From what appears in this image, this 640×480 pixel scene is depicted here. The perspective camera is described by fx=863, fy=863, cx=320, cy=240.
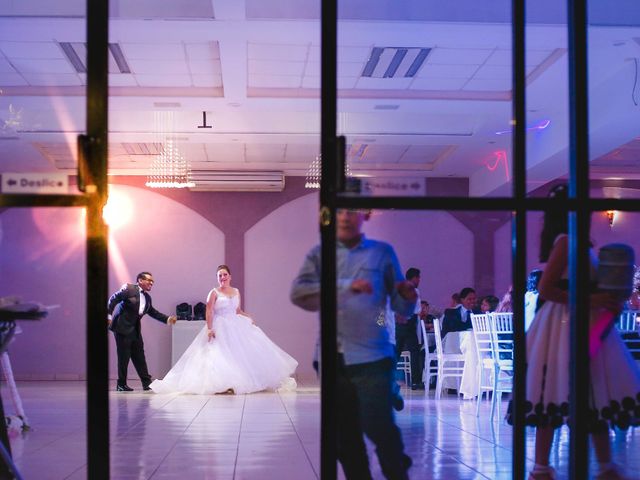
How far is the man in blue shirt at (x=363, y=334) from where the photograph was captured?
3.18 meters

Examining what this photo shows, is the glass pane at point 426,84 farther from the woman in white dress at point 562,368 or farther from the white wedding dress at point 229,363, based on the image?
the white wedding dress at point 229,363

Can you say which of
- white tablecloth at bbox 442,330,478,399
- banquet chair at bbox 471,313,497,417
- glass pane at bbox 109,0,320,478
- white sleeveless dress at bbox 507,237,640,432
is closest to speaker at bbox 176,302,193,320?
glass pane at bbox 109,0,320,478

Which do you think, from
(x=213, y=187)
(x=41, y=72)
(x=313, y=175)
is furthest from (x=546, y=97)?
(x=213, y=187)

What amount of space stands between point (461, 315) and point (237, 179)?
220 inches

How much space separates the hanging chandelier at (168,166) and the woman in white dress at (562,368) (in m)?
8.51

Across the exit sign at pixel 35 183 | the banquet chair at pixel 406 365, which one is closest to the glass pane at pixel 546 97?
the exit sign at pixel 35 183

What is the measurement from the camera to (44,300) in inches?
135

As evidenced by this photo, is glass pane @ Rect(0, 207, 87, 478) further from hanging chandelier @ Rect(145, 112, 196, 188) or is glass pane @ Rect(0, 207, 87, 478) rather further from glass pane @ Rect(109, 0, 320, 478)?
hanging chandelier @ Rect(145, 112, 196, 188)

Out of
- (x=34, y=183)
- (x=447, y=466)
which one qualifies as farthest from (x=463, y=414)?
(x=34, y=183)

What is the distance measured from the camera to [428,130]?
11.3 metres

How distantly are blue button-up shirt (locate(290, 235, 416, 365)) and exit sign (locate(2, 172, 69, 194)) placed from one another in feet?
3.09

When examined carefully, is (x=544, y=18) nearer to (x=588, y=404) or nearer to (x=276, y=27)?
(x=588, y=404)

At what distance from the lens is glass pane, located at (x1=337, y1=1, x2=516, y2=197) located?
6.40 meters

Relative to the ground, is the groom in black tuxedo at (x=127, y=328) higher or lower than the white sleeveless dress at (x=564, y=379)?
lower
